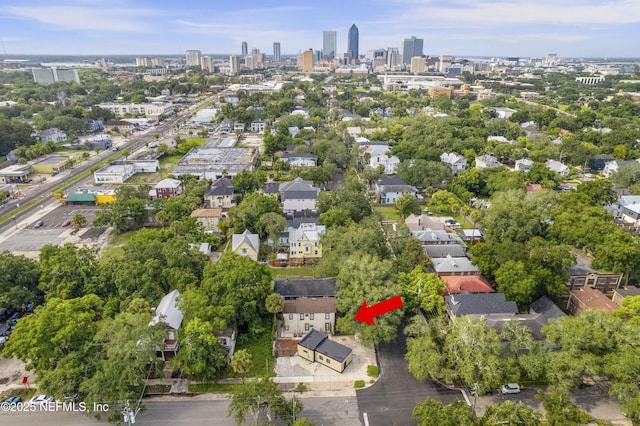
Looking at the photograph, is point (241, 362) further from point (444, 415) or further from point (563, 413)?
point (563, 413)

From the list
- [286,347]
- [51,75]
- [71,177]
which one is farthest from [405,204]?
[51,75]

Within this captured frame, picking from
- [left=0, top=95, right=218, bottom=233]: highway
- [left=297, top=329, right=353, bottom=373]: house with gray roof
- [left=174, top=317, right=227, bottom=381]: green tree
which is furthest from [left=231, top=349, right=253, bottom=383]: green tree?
[left=0, top=95, right=218, bottom=233]: highway

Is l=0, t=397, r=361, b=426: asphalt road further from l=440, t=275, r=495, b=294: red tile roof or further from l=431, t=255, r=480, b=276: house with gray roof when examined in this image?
l=431, t=255, r=480, b=276: house with gray roof

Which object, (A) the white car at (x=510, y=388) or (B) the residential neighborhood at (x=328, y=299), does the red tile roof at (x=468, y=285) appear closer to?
(B) the residential neighborhood at (x=328, y=299)

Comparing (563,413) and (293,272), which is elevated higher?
(563,413)

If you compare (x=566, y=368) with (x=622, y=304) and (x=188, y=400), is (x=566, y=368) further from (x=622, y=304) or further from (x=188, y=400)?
(x=188, y=400)

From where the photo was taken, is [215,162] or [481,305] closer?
[481,305]
